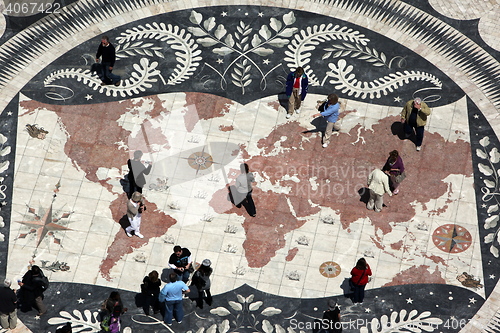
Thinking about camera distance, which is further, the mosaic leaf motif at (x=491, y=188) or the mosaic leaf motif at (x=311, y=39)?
the mosaic leaf motif at (x=311, y=39)

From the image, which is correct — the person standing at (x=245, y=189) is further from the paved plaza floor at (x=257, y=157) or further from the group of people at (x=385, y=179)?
the group of people at (x=385, y=179)

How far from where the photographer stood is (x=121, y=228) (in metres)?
31.0

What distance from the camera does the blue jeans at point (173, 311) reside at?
27984mm

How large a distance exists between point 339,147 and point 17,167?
12.5 meters

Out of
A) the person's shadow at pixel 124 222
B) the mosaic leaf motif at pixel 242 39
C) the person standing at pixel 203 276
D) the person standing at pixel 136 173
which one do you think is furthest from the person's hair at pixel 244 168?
the mosaic leaf motif at pixel 242 39

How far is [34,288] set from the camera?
27.9 m

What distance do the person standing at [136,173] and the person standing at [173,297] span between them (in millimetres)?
4772

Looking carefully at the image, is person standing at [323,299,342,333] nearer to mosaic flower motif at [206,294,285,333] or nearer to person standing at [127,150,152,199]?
mosaic flower motif at [206,294,285,333]

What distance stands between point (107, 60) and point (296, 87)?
7749 millimetres

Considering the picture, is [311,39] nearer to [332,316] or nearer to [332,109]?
[332,109]

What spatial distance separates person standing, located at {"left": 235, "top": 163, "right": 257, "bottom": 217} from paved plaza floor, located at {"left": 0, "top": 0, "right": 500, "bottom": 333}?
0.31m

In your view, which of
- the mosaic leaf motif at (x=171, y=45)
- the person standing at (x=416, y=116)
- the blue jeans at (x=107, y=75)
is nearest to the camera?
the person standing at (x=416, y=116)

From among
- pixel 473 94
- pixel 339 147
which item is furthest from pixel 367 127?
pixel 473 94

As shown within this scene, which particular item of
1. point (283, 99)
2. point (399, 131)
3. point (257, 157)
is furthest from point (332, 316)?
point (283, 99)
